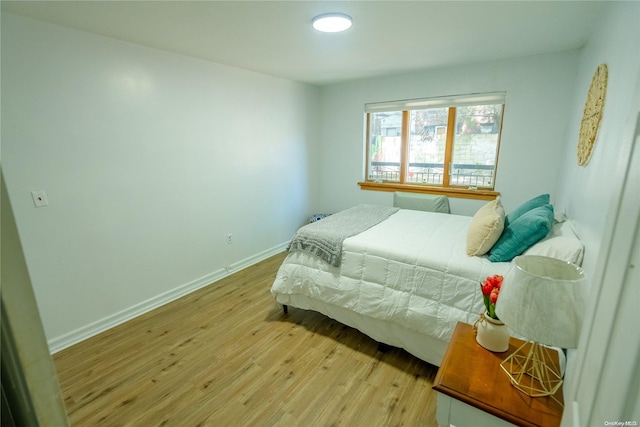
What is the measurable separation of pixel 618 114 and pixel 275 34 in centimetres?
213

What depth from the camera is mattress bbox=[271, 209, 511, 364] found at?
1.79 meters

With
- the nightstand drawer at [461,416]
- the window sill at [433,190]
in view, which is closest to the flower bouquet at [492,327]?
the nightstand drawer at [461,416]

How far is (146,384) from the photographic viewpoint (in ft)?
6.11

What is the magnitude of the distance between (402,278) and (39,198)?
257 cm

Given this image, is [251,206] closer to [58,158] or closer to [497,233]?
[58,158]

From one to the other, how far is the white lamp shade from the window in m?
2.82

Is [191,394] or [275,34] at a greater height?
[275,34]

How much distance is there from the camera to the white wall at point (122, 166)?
1957mm

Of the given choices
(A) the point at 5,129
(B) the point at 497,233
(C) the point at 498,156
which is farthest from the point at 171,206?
(C) the point at 498,156

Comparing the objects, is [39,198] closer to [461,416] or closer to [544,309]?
[461,416]

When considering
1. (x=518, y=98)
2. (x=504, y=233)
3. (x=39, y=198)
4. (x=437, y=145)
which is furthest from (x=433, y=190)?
(x=39, y=198)

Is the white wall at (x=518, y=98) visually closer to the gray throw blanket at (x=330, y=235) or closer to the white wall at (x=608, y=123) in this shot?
the white wall at (x=608, y=123)

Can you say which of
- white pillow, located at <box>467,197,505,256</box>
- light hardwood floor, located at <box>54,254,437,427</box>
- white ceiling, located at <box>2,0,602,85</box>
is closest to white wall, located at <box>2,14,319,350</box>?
white ceiling, located at <box>2,0,602,85</box>

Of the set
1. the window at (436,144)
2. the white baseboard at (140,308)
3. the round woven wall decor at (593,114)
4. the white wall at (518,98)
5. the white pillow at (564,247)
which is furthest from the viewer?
the window at (436,144)
